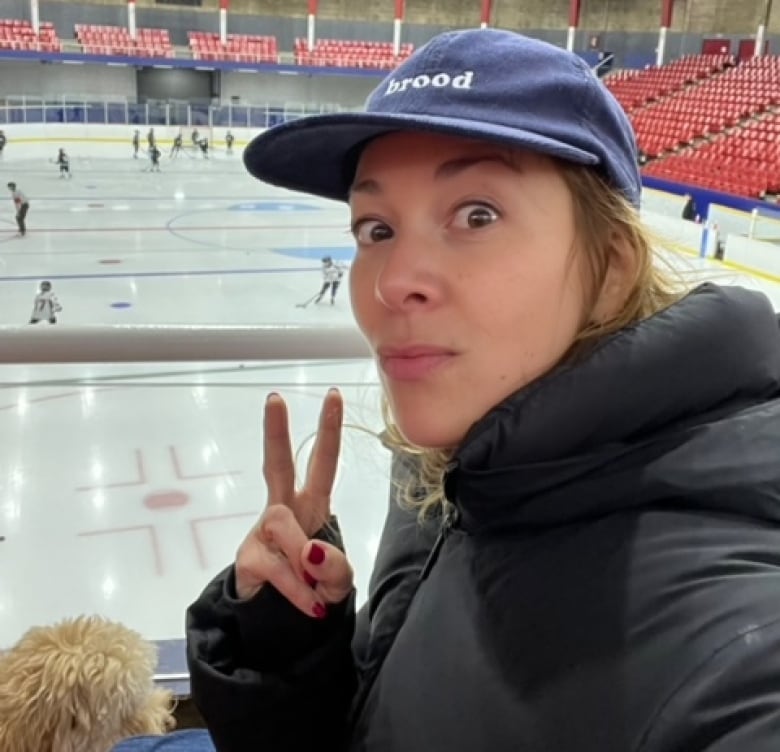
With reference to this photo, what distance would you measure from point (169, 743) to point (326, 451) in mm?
522

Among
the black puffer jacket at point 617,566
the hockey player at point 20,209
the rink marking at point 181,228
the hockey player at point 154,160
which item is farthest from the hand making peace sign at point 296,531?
the hockey player at point 154,160

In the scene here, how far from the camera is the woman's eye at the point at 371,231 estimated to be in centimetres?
73

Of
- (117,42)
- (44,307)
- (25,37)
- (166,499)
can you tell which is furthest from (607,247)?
(117,42)

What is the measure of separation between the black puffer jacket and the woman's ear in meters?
0.07

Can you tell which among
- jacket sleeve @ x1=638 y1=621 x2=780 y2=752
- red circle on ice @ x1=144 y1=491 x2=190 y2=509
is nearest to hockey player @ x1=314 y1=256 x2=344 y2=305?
red circle on ice @ x1=144 y1=491 x2=190 y2=509

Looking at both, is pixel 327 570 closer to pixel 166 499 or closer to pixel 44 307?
pixel 166 499

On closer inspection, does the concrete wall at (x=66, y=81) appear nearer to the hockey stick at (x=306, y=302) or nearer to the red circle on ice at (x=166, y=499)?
the hockey stick at (x=306, y=302)

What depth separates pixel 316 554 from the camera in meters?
0.78

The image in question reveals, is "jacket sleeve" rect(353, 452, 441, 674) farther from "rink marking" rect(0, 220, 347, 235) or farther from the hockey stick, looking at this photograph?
"rink marking" rect(0, 220, 347, 235)

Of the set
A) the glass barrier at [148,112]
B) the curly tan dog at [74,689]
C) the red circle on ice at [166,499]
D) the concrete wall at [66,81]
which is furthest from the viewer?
the concrete wall at [66,81]

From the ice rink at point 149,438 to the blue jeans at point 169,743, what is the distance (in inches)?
17.3

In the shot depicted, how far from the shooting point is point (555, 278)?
0.65m

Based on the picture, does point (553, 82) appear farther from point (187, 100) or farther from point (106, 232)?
point (187, 100)

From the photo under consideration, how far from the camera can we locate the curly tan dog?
109 centimetres
